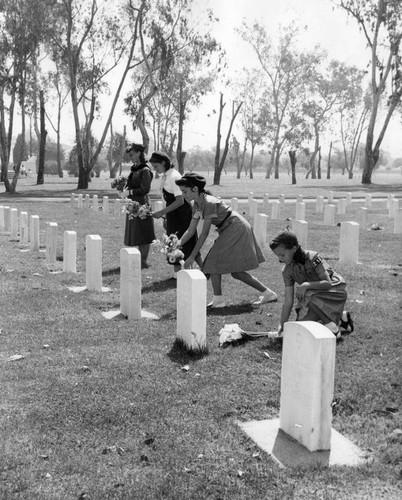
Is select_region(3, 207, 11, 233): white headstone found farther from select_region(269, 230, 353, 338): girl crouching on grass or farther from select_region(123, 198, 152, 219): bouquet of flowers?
select_region(269, 230, 353, 338): girl crouching on grass

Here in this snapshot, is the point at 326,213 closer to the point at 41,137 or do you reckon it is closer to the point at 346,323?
the point at 346,323

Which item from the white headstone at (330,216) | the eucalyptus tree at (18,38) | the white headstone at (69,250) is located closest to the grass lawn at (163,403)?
the white headstone at (69,250)

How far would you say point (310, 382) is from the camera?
168 inches

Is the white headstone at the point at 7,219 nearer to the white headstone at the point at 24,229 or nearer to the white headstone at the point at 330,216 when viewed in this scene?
the white headstone at the point at 24,229

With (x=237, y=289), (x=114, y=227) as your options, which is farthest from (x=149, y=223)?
(x=114, y=227)

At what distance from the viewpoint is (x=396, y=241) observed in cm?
1530

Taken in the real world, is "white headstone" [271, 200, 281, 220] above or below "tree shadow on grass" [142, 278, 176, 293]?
above

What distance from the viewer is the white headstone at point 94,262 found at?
30.6 feet

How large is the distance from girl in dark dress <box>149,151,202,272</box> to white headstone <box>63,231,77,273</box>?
1.75m

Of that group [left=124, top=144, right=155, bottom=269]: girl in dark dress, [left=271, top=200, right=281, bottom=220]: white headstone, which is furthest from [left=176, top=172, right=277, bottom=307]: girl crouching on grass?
[left=271, top=200, right=281, bottom=220]: white headstone

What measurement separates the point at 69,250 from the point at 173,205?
232cm

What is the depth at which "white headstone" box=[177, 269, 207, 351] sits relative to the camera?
20.6 feet

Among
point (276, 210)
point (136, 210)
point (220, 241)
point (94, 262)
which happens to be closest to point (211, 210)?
point (220, 241)

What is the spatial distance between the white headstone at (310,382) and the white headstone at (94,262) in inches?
207
